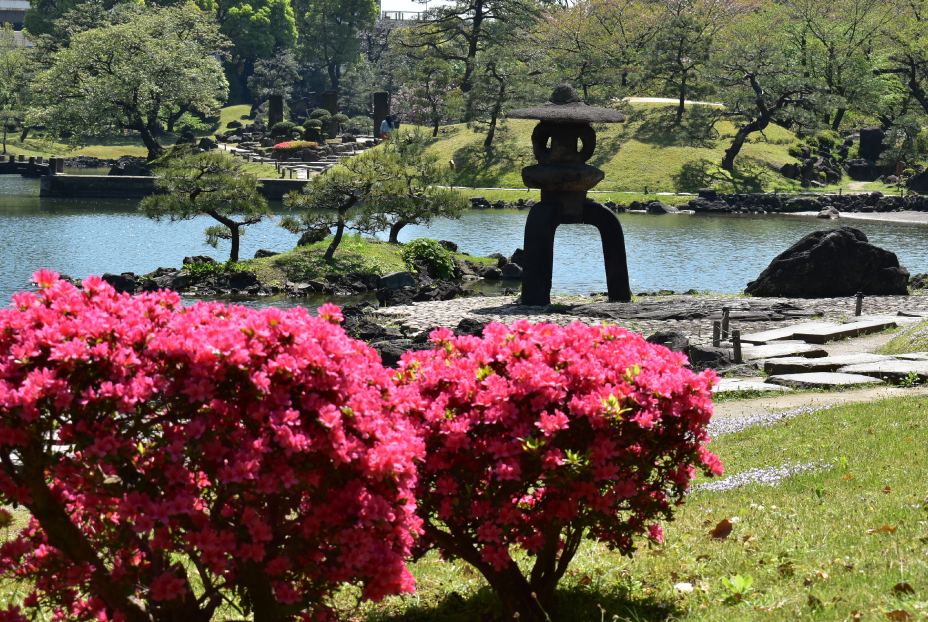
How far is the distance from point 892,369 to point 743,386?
1725 mm

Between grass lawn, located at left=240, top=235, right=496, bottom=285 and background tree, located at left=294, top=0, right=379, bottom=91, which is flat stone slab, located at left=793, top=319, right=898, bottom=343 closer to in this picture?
grass lawn, located at left=240, top=235, right=496, bottom=285

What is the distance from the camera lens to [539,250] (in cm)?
1697

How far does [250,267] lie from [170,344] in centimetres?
2300

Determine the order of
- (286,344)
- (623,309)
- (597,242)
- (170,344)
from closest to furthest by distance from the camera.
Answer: (170,344), (286,344), (623,309), (597,242)

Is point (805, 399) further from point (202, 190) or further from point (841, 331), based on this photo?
point (202, 190)

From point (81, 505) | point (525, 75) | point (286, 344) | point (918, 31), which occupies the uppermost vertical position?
point (918, 31)

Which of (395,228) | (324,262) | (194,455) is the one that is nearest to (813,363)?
(194,455)

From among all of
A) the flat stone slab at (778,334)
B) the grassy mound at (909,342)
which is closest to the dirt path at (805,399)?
the grassy mound at (909,342)

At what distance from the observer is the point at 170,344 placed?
10.8 feet

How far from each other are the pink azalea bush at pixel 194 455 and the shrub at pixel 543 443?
48 centimetres

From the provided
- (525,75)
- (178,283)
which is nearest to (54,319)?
(178,283)

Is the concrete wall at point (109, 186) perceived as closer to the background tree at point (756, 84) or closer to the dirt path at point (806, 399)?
the background tree at point (756, 84)

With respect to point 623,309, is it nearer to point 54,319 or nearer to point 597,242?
point 54,319

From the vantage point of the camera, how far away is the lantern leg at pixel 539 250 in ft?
55.2
